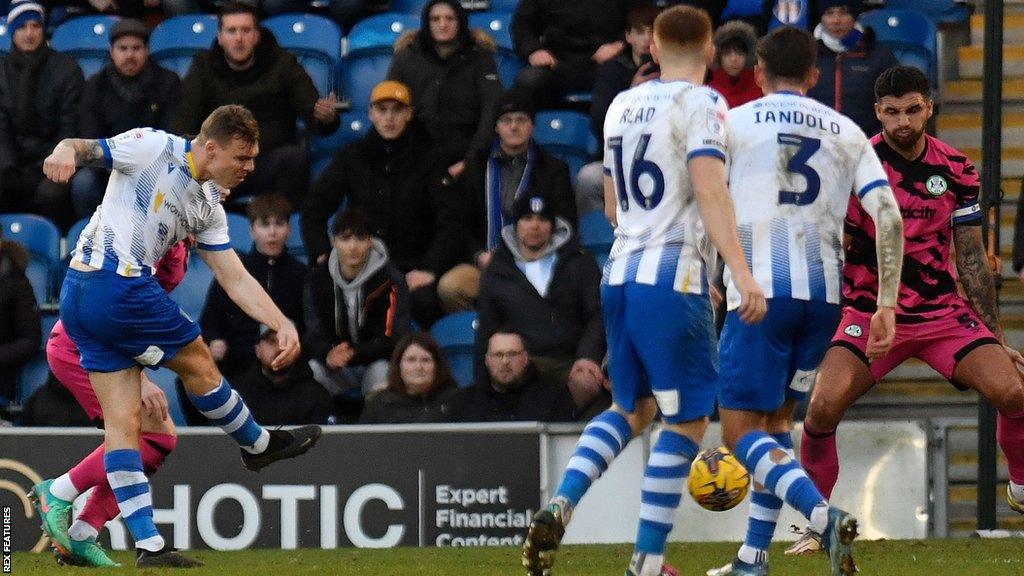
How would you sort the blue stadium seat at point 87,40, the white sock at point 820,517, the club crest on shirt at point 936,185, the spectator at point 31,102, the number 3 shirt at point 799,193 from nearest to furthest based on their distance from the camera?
the white sock at point 820,517 → the number 3 shirt at point 799,193 → the club crest on shirt at point 936,185 → the spectator at point 31,102 → the blue stadium seat at point 87,40

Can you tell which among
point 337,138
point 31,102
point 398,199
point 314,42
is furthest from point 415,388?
point 31,102

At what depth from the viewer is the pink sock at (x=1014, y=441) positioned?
8312 mm

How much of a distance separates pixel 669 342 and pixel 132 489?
8.68 ft

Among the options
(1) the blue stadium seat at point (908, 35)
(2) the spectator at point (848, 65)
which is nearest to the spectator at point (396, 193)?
(2) the spectator at point (848, 65)

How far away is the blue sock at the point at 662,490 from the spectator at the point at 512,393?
4.24 meters

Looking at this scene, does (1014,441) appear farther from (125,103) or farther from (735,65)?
(125,103)

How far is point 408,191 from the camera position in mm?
11938

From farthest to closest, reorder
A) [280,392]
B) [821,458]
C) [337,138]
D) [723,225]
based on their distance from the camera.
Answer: [337,138], [280,392], [821,458], [723,225]

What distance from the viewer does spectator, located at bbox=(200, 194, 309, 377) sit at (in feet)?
37.5

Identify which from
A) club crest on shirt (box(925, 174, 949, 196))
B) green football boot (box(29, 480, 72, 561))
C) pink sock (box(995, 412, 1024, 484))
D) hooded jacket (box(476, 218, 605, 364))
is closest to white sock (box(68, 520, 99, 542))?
green football boot (box(29, 480, 72, 561))

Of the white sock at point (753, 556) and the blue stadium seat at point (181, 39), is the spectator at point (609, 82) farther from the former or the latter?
the white sock at point (753, 556)

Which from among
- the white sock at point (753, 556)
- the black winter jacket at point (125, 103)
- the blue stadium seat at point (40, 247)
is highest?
the black winter jacket at point (125, 103)

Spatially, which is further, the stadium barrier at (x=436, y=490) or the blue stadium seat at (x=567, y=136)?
the blue stadium seat at (x=567, y=136)

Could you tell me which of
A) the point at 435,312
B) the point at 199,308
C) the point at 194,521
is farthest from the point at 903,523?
the point at 199,308
